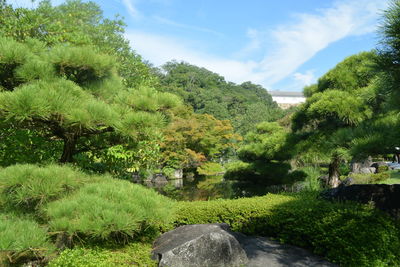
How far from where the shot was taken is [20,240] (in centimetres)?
240

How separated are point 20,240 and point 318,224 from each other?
11.4 ft

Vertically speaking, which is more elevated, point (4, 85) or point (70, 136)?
point (4, 85)

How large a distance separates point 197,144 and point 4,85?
59.8ft

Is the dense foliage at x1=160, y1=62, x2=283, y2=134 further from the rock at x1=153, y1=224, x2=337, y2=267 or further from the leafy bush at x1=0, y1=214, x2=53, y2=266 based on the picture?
A: the leafy bush at x1=0, y1=214, x2=53, y2=266

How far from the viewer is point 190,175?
75.2 feet

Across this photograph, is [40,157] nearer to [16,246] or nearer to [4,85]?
[4,85]

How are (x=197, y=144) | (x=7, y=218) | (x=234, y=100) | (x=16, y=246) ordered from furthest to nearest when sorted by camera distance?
1. (x=234, y=100)
2. (x=197, y=144)
3. (x=7, y=218)
4. (x=16, y=246)

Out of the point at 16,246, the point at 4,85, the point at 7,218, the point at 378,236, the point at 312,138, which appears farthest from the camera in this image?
the point at 312,138

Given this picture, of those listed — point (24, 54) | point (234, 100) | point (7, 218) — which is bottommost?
point (7, 218)

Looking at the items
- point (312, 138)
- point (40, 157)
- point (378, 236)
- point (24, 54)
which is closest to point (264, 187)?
point (312, 138)

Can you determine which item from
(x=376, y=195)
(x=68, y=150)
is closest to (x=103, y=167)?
(x=68, y=150)

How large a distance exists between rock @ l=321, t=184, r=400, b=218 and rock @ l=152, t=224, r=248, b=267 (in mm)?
2305

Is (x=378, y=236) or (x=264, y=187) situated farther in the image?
(x=264, y=187)

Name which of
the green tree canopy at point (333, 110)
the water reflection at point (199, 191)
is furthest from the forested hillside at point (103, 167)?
the water reflection at point (199, 191)
